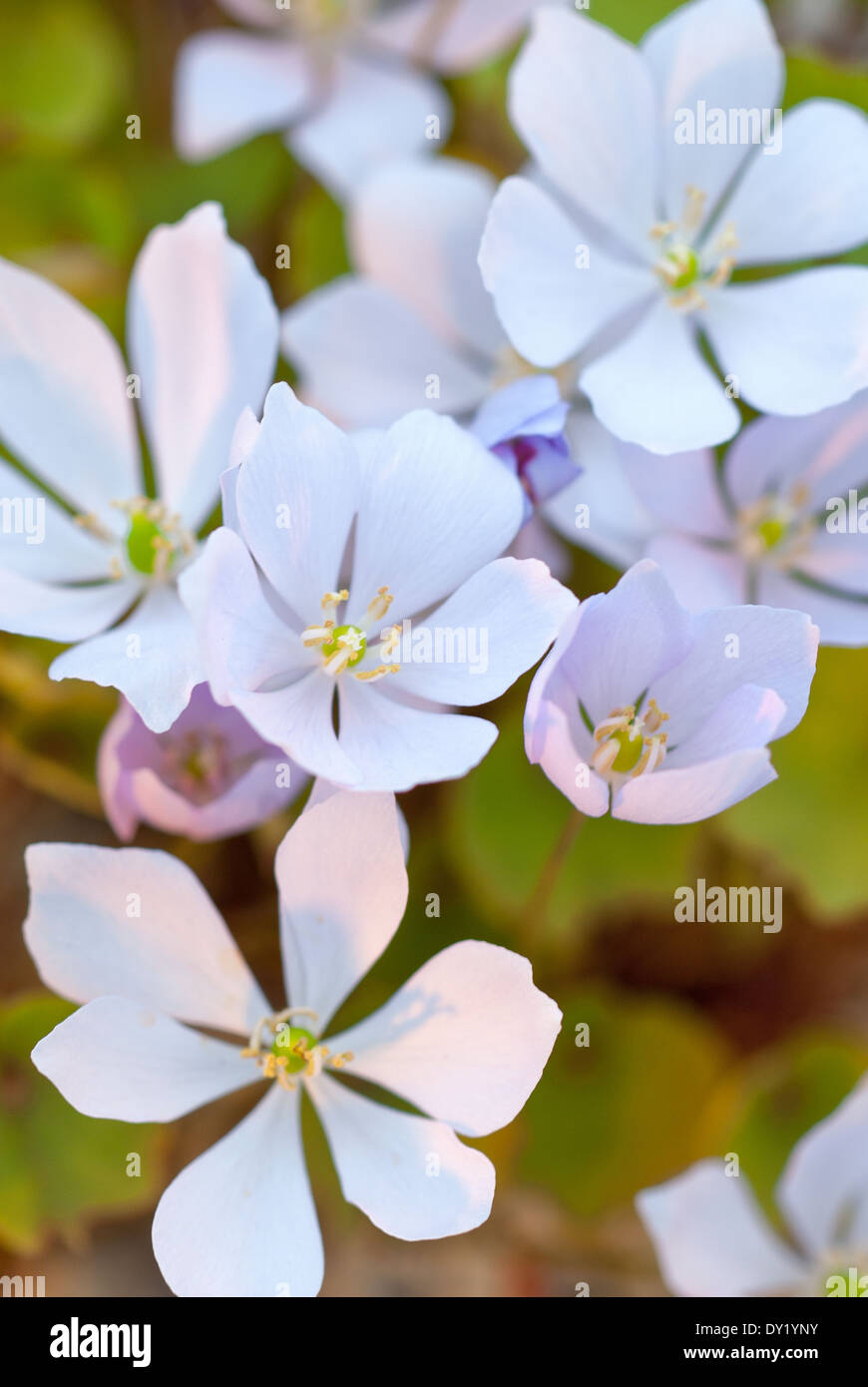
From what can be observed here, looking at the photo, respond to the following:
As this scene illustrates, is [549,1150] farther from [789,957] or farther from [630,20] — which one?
[630,20]

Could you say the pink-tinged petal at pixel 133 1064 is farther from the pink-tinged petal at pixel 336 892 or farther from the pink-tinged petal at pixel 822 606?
the pink-tinged petal at pixel 822 606

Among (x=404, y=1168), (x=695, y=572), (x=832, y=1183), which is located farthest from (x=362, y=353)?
(x=832, y=1183)

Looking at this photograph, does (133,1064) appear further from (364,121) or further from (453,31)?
(453,31)

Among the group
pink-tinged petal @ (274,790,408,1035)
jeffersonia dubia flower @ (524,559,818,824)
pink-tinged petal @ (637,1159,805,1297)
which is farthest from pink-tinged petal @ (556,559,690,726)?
pink-tinged petal @ (637,1159,805,1297)

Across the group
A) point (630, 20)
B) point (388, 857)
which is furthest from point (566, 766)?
point (630, 20)

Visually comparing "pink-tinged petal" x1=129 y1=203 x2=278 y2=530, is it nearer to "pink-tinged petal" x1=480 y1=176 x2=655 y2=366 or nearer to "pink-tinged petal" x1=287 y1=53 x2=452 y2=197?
"pink-tinged petal" x1=480 y1=176 x2=655 y2=366
